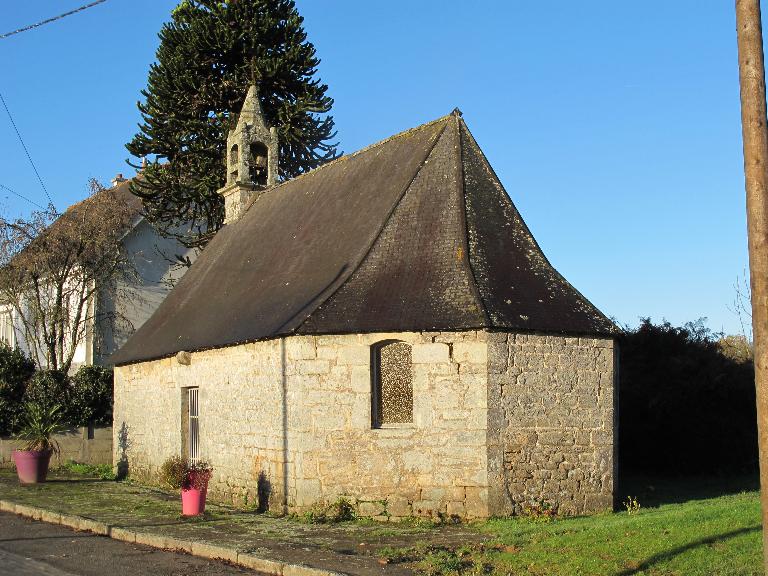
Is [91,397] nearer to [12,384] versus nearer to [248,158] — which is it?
[12,384]

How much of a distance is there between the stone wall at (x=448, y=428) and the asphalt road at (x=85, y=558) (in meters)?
3.35

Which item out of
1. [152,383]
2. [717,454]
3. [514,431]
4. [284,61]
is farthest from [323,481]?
[284,61]

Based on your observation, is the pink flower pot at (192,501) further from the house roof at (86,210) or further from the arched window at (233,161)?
the house roof at (86,210)

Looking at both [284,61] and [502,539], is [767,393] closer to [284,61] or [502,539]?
[502,539]

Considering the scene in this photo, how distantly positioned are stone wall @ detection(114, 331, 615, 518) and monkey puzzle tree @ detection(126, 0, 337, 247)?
43.8ft

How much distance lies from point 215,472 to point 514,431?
5974 millimetres

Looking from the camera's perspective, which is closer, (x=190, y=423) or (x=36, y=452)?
(x=190, y=423)

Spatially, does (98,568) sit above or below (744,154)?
below

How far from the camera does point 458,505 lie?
13523 millimetres

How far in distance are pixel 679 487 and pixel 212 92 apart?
16880 mm

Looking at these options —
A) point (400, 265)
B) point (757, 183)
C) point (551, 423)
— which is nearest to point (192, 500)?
point (400, 265)

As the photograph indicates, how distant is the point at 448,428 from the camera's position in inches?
539

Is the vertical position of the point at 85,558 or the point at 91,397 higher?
the point at 91,397

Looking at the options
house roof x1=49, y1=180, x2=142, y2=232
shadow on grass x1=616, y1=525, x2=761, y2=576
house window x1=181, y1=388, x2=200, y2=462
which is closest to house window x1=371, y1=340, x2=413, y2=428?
shadow on grass x1=616, y1=525, x2=761, y2=576
